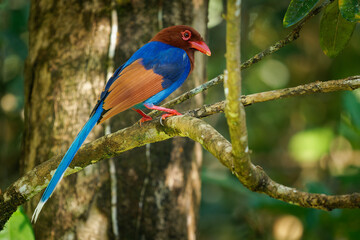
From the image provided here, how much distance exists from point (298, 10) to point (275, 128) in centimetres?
483

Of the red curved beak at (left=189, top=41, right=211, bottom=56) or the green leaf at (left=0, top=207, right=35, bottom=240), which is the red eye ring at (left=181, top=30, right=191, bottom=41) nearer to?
the red curved beak at (left=189, top=41, right=211, bottom=56)

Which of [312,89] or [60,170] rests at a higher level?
[312,89]

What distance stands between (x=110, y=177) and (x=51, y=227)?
541mm

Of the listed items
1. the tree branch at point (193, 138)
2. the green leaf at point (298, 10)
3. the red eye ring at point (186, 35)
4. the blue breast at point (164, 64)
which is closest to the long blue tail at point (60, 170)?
the tree branch at point (193, 138)

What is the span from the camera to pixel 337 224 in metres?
4.84

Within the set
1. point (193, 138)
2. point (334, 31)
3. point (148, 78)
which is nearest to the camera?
point (193, 138)

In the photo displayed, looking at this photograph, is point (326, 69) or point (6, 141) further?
point (326, 69)

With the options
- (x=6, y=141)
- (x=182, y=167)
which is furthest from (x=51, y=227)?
(x=6, y=141)

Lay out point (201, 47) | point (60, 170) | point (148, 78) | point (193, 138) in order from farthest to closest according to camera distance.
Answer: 1. point (201, 47)
2. point (148, 78)
3. point (60, 170)
4. point (193, 138)

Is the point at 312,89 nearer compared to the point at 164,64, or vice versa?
the point at 312,89

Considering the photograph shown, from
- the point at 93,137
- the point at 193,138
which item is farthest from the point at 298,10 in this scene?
the point at 93,137

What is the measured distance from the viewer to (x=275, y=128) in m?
6.93

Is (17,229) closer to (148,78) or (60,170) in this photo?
(60,170)

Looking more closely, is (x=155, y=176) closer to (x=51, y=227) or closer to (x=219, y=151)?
(x=51, y=227)
